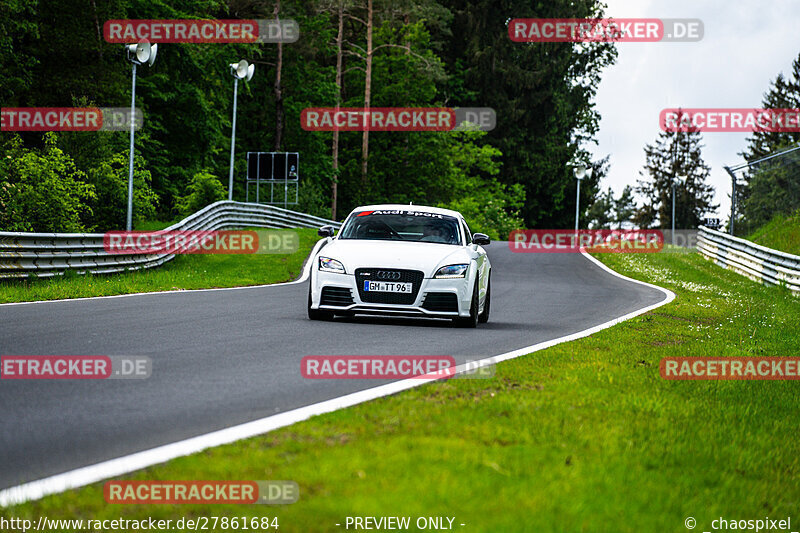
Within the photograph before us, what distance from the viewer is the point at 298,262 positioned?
30922 mm

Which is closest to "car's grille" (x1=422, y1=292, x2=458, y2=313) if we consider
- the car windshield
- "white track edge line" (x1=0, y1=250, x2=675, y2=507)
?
the car windshield

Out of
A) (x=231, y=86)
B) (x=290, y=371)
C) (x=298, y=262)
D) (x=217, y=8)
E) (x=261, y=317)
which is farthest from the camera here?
(x=231, y=86)

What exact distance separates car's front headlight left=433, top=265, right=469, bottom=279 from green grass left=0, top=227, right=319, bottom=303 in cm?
675

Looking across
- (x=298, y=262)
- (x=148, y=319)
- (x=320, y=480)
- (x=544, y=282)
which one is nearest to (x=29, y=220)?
(x=298, y=262)

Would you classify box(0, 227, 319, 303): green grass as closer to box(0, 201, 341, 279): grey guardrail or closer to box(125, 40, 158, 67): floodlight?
box(0, 201, 341, 279): grey guardrail

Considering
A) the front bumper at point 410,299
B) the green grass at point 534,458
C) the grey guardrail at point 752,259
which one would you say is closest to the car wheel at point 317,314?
the front bumper at point 410,299

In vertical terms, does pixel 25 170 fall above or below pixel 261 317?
above

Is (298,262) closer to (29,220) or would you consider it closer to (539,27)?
(29,220)

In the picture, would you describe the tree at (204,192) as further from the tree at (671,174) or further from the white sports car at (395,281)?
the tree at (671,174)

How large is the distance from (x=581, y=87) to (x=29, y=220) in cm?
5674

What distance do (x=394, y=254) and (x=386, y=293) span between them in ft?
1.84

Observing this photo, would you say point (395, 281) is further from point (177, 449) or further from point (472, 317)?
point (177, 449)

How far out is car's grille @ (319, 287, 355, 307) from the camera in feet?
44.6

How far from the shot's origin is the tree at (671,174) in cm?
13525
